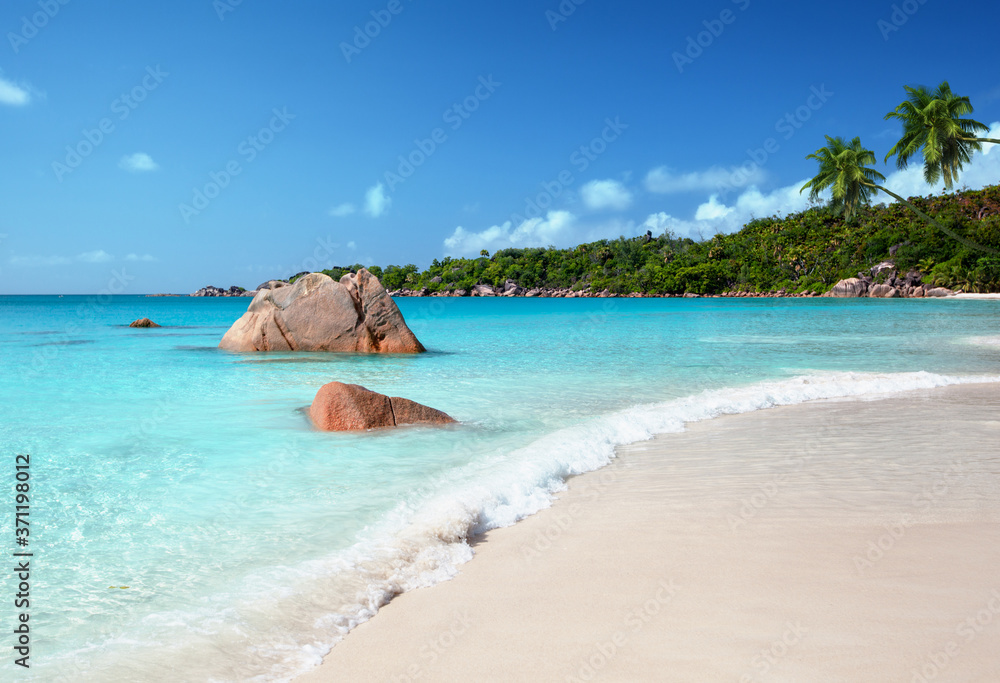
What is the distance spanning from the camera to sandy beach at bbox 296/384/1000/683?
236 centimetres

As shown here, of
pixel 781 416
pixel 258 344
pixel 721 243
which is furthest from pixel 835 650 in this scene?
pixel 721 243

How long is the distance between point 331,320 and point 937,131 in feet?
A: 74.8

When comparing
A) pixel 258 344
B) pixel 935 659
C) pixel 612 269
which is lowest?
pixel 935 659

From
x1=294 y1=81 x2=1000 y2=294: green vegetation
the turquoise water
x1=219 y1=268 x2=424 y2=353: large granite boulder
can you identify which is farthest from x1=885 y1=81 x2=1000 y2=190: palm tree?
x1=219 y1=268 x2=424 y2=353: large granite boulder

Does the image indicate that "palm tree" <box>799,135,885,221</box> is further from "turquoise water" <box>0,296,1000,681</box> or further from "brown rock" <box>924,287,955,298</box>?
"brown rock" <box>924,287,955,298</box>

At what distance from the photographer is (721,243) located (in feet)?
320

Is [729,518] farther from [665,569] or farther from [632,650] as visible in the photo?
[632,650]

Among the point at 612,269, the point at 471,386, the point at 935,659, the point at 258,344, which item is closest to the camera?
the point at 935,659

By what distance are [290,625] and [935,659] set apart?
262 cm

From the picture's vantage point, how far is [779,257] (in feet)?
279

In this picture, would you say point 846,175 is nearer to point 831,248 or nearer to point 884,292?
point 884,292

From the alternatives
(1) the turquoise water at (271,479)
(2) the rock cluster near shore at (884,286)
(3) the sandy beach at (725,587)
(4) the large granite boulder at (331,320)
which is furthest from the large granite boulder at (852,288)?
(3) the sandy beach at (725,587)

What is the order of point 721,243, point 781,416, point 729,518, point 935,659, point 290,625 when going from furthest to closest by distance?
point 721,243 < point 781,416 < point 729,518 < point 290,625 < point 935,659

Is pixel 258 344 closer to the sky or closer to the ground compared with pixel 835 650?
closer to the sky
